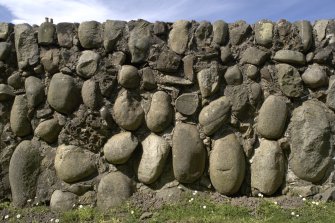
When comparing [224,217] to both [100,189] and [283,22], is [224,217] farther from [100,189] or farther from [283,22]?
[283,22]

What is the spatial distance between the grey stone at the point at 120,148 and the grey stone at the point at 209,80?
0.93 m

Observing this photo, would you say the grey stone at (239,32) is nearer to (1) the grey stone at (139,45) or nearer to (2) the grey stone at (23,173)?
(1) the grey stone at (139,45)

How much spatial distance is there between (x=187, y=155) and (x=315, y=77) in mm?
1634

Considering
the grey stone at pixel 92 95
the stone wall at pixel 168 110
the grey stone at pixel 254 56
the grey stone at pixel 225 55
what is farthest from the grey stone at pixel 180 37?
the grey stone at pixel 92 95

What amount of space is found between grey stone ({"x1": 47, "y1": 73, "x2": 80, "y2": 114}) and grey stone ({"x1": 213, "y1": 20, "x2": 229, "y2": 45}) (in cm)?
168

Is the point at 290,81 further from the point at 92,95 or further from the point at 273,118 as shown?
the point at 92,95

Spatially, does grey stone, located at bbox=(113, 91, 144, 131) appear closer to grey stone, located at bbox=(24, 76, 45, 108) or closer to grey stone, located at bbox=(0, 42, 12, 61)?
grey stone, located at bbox=(24, 76, 45, 108)

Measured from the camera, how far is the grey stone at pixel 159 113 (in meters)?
4.74

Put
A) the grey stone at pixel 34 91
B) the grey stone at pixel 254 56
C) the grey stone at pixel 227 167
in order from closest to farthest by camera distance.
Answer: the grey stone at pixel 227 167 → the grey stone at pixel 254 56 → the grey stone at pixel 34 91

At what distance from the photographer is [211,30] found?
491 centimetres

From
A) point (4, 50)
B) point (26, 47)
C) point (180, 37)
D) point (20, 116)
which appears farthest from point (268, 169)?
point (4, 50)

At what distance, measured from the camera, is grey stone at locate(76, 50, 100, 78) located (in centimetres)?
486

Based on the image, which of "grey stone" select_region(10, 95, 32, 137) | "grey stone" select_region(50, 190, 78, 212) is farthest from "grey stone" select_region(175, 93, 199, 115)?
"grey stone" select_region(10, 95, 32, 137)

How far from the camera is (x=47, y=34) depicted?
4961 mm
